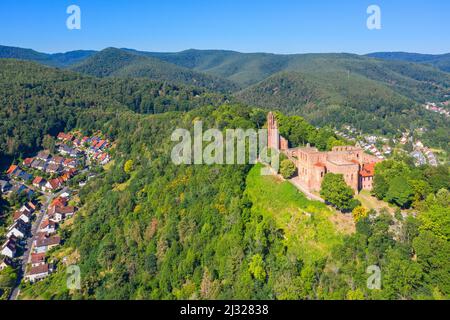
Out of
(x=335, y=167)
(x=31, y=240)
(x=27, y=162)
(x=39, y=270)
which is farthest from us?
(x=27, y=162)

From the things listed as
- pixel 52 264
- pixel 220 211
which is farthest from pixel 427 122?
pixel 52 264

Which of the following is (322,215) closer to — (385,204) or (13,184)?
(385,204)

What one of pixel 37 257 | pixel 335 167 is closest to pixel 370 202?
pixel 335 167

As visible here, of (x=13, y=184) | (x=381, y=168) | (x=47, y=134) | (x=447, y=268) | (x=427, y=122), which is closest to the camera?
(x=447, y=268)

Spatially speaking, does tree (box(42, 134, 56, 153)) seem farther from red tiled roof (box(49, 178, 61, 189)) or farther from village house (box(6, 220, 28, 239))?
village house (box(6, 220, 28, 239))

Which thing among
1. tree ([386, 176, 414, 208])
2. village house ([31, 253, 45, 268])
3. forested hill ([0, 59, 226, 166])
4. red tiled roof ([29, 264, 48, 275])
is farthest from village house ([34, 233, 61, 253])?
tree ([386, 176, 414, 208])

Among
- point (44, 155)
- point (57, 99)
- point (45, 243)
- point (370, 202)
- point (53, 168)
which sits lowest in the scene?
point (45, 243)

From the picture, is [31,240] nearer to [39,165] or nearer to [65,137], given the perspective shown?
[39,165]
